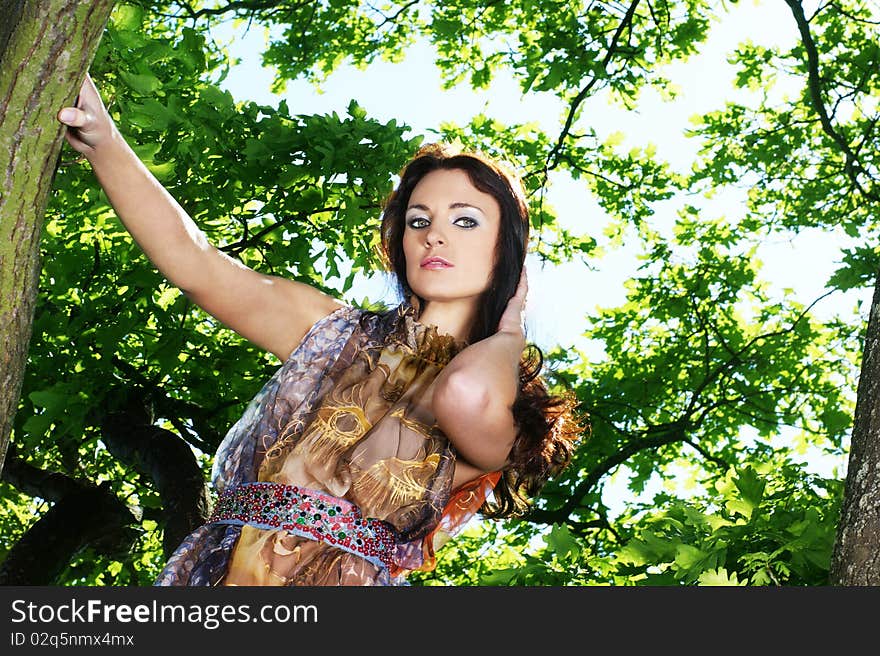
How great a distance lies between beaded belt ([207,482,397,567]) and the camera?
2326 mm

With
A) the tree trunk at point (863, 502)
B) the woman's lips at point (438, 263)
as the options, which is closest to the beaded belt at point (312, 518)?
the woman's lips at point (438, 263)

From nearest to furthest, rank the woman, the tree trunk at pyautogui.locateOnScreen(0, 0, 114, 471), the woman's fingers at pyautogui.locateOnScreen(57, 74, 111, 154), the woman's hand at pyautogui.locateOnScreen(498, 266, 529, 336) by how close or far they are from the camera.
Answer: the tree trunk at pyautogui.locateOnScreen(0, 0, 114, 471), the woman's fingers at pyautogui.locateOnScreen(57, 74, 111, 154), the woman, the woman's hand at pyautogui.locateOnScreen(498, 266, 529, 336)

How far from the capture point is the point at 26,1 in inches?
77.4

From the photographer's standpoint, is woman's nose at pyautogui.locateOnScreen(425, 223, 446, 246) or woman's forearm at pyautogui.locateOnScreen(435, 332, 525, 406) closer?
woman's forearm at pyautogui.locateOnScreen(435, 332, 525, 406)

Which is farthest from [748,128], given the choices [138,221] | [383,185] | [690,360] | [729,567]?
[138,221]

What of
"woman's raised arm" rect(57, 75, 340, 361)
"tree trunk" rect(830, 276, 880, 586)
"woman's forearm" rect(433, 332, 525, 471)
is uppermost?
"woman's raised arm" rect(57, 75, 340, 361)

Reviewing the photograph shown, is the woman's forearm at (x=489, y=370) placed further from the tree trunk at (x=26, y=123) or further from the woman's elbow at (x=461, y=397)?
the tree trunk at (x=26, y=123)

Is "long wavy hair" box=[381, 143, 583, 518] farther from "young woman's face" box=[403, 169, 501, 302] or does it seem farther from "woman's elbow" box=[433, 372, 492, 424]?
"woman's elbow" box=[433, 372, 492, 424]

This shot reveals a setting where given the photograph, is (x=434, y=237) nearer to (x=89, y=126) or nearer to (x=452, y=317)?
(x=452, y=317)

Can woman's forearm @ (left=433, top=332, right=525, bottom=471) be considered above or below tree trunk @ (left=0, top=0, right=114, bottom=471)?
below

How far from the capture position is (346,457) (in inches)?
95.2

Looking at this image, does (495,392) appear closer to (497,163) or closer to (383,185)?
(497,163)

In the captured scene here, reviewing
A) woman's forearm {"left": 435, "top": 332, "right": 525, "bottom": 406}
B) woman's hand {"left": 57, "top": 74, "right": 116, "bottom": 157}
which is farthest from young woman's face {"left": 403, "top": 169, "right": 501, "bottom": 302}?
woman's hand {"left": 57, "top": 74, "right": 116, "bottom": 157}

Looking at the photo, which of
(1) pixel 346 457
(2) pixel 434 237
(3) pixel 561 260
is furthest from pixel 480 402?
(3) pixel 561 260
